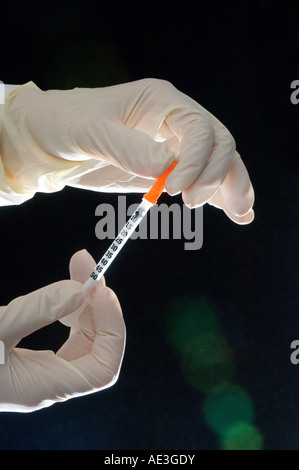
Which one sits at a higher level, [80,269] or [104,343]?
[80,269]

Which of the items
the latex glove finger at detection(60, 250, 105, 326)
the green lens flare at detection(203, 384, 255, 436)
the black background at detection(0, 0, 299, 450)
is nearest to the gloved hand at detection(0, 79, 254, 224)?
the latex glove finger at detection(60, 250, 105, 326)

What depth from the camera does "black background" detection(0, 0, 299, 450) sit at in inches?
61.1

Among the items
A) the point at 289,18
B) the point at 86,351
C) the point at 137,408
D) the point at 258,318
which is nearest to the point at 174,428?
the point at 137,408

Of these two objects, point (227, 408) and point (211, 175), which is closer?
point (211, 175)

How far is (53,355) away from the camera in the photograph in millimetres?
898

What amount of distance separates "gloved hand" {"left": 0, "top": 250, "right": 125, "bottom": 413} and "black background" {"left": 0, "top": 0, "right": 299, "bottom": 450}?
2.35 feet

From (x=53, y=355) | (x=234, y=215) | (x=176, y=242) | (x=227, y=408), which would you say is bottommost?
(x=53, y=355)

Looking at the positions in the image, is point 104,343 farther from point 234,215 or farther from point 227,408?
point 227,408

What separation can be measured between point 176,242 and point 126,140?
82 centimetres

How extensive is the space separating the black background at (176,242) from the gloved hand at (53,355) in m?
0.72

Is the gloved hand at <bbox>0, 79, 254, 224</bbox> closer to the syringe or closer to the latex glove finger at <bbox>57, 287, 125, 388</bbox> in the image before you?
the syringe

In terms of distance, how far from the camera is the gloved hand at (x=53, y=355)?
86cm

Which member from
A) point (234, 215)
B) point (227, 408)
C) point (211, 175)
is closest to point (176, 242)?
point (227, 408)

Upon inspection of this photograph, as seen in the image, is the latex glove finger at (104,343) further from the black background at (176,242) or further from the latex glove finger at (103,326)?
the black background at (176,242)
